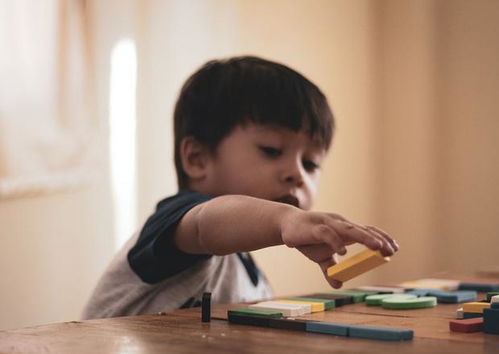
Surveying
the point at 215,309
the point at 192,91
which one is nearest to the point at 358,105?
the point at 192,91

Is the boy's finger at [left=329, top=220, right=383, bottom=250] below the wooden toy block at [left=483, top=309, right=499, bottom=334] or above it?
above

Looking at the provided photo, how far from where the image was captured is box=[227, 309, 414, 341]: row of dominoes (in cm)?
55

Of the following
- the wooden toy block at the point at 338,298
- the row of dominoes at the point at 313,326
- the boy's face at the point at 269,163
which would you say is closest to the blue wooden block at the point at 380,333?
the row of dominoes at the point at 313,326

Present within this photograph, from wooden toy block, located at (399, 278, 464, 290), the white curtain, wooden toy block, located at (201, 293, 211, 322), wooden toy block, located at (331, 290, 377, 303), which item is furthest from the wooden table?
the white curtain

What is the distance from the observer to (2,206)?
1454 mm

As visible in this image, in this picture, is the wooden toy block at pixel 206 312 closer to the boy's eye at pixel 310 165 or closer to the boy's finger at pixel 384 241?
the boy's finger at pixel 384 241

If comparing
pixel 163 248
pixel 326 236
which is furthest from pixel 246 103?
pixel 326 236

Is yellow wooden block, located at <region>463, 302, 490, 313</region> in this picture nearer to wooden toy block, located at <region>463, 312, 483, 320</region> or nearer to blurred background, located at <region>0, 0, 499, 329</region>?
wooden toy block, located at <region>463, 312, 483, 320</region>

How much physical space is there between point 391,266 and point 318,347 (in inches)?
85.5

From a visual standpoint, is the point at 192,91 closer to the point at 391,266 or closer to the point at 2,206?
the point at 2,206

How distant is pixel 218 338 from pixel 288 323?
7 centimetres

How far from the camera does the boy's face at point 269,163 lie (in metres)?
1.10

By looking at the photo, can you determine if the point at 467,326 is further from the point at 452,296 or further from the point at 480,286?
the point at 480,286

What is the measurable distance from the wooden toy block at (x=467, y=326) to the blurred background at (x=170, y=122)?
102 cm
